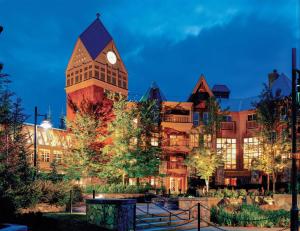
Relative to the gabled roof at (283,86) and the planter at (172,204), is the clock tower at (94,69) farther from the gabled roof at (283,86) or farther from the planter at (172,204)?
the gabled roof at (283,86)

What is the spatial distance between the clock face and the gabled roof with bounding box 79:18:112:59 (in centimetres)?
117

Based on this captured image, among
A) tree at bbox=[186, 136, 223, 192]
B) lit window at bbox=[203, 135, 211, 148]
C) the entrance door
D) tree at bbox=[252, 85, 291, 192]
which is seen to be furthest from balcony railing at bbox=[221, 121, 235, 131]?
tree at bbox=[252, 85, 291, 192]

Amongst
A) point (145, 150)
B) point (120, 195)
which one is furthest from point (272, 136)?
point (120, 195)

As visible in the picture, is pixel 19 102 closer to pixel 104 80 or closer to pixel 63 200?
pixel 63 200

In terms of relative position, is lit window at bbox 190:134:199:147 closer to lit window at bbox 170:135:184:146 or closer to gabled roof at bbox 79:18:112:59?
lit window at bbox 170:135:184:146

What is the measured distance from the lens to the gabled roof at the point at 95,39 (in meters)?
42.9

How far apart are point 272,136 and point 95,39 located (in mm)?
21229

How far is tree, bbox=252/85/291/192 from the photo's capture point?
35312 millimetres

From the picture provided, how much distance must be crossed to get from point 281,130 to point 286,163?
341 cm

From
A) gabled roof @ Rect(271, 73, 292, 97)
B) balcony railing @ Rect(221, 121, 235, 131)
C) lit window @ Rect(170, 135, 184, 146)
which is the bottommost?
lit window @ Rect(170, 135, 184, 146)

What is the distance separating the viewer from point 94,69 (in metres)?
42.0

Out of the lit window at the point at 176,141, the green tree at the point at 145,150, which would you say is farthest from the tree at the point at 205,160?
the lit window at the point at 176,141

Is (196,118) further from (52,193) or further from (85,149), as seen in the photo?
(52,193)

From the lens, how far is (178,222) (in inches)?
742
